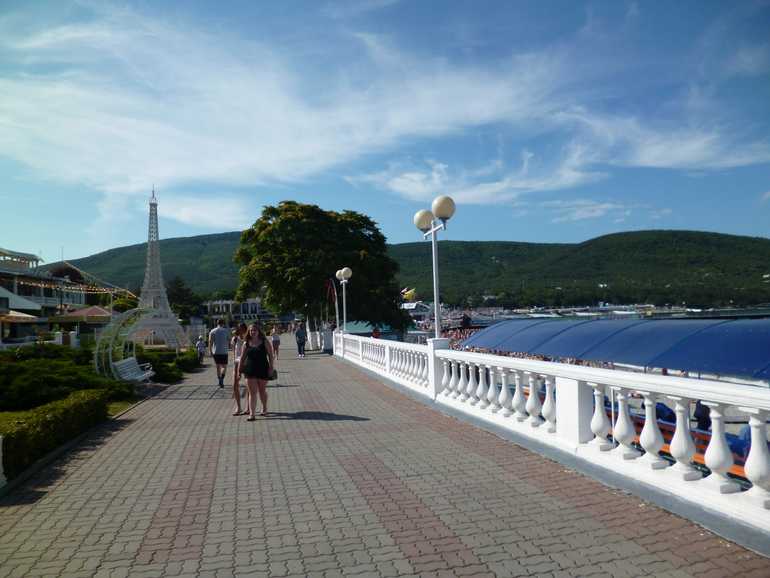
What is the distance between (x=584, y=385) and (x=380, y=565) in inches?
119

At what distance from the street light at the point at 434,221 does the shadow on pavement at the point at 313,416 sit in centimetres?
245

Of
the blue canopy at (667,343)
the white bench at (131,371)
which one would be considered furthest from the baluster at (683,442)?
the white bench at (131,371)

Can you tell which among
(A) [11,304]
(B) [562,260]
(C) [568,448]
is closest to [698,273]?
(B) [562,260]

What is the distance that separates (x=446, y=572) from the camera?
3.79 m

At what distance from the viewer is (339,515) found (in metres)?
4.93

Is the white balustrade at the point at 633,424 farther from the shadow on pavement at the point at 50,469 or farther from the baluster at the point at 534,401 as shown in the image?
the shadow on pavement at the point at 50,469

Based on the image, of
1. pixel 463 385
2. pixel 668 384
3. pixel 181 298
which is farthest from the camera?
pixel 181 298

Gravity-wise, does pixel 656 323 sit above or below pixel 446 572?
above

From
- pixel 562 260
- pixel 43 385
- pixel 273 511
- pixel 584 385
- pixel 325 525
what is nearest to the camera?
pixel 325 525

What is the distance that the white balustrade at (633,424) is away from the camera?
4.01m

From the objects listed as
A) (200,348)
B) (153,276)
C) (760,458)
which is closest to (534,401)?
(760,458)

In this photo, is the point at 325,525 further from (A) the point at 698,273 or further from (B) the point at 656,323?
(A) the point at 698,273

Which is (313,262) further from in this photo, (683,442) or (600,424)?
(683,442)

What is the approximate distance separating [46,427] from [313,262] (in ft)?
90.6
